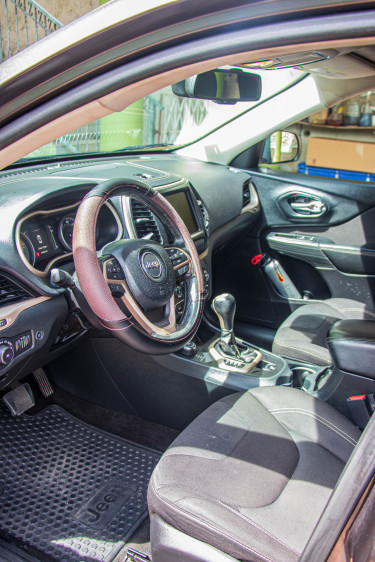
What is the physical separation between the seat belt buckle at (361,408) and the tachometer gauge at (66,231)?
0.93m

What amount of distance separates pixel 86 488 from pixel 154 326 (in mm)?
749

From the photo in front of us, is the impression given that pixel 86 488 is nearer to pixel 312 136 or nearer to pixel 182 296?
pixel 182 296

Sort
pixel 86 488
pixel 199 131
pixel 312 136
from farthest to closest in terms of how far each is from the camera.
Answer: pixel 312 136, pixel 199 131, pixel 86 488

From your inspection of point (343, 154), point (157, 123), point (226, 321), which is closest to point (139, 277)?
point (226, 321)

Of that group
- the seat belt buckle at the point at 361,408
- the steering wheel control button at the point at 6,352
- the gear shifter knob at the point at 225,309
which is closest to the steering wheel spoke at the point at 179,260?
the gear shifter knob at the point at 225,309

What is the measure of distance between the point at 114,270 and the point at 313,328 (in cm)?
100

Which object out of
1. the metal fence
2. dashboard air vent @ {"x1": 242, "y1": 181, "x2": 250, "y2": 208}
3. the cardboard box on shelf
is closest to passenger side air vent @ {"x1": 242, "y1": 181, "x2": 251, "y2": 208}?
dashboard air vent @ {"x1": 242, "y1": 181, "x2": 250, "y2": 208}

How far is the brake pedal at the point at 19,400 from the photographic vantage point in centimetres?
185

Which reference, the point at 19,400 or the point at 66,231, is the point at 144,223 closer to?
the point at 66,231

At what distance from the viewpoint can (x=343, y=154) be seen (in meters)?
5.04

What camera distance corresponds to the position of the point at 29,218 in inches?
53.6

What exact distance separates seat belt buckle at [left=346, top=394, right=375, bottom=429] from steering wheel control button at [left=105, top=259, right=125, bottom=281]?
742 millimetres

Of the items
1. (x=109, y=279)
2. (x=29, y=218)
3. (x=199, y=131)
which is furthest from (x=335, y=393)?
(x=199, y=131)

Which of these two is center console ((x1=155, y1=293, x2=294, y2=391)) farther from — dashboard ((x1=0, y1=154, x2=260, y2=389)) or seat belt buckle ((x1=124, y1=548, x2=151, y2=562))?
seat belt buckle ((x1=124, y1=548, x2=151, y2=562))
